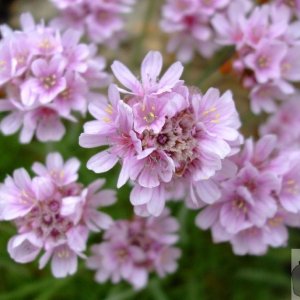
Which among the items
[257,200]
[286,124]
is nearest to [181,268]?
[286,124]

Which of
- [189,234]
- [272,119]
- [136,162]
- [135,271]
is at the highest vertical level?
[136,162]

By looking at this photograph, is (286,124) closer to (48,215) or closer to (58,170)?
(58,170)

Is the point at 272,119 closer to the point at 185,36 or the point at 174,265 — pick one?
the point at 185,36

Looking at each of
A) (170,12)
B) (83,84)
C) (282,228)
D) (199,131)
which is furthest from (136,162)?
(170,12)

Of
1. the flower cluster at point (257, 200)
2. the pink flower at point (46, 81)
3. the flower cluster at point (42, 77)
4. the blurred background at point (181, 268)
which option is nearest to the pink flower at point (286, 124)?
the blurred background at point (181, 268)

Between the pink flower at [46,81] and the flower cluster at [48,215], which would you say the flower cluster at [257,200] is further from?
the pink flower at [46,81]
